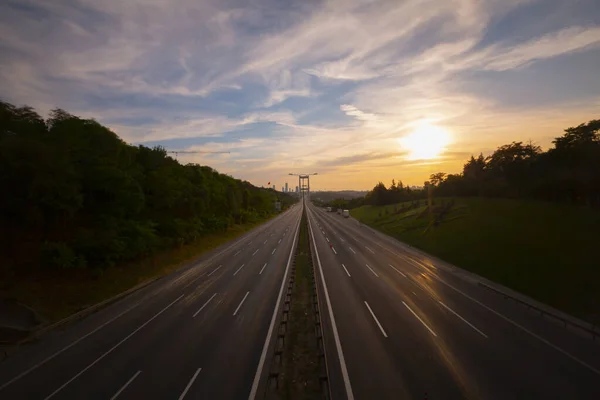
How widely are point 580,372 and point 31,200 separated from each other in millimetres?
31554

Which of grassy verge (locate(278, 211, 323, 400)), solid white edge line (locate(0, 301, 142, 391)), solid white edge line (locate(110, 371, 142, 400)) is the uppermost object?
grassy verge (locate(278, 211, 323, 400))

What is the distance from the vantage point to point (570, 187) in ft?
122

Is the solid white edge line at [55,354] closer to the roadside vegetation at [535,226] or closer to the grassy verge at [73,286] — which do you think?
the grassy verge at [73,286]

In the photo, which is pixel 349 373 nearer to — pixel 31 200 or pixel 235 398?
pixel 235 398

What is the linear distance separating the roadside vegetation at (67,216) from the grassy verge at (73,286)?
49mm

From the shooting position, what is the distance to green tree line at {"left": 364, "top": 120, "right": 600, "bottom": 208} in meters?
34.8

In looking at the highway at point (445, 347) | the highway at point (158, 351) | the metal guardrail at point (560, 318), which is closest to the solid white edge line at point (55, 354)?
→ the highway at point (158, 351)

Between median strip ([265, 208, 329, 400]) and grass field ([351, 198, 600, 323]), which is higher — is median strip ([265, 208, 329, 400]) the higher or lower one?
the lower one

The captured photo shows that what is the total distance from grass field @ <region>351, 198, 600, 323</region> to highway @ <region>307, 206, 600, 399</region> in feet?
11.6

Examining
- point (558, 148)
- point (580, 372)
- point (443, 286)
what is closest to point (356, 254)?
point (443, 286)

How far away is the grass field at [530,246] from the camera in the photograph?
797 inches

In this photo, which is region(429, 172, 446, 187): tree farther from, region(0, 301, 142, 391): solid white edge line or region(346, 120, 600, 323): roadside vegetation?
region(0, 301, 142, 391): solid white edge line

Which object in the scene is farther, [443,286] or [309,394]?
[443,286]

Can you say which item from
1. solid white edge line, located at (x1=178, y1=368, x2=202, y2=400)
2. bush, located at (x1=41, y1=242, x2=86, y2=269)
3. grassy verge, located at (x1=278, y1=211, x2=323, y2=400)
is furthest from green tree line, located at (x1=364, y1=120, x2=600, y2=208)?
bush, located at (x1=41, y1=242, x2=86, y2=269)
